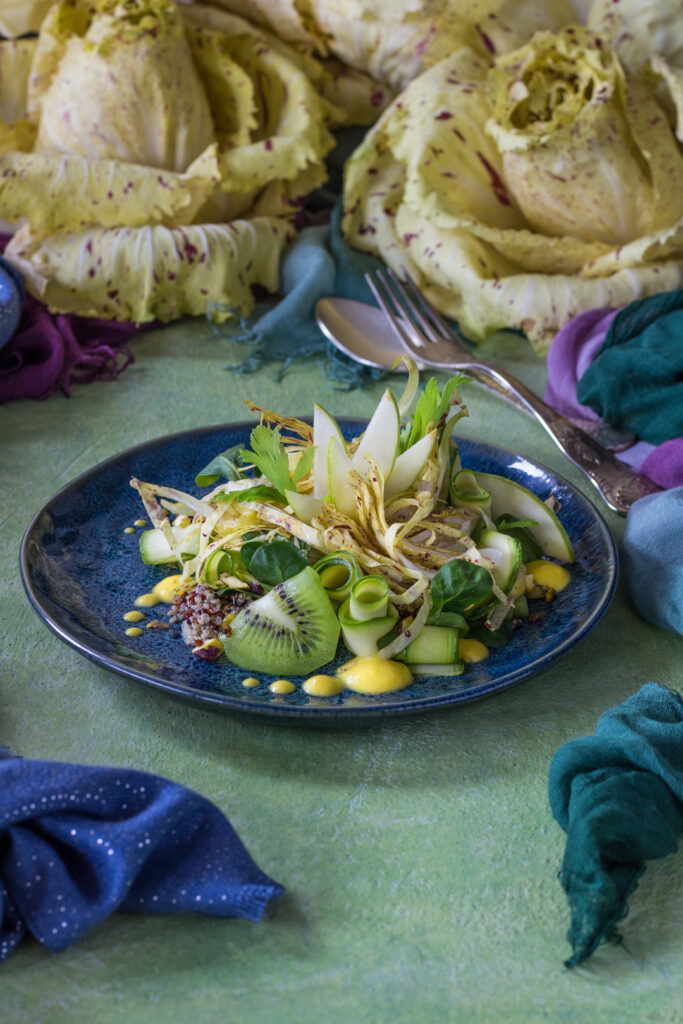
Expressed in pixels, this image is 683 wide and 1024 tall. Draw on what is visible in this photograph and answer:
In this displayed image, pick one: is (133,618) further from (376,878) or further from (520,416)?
(520,416)

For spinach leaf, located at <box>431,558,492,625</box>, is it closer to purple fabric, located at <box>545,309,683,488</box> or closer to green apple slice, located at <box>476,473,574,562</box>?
green apple slice, located at <box>476,473,574,562</box>

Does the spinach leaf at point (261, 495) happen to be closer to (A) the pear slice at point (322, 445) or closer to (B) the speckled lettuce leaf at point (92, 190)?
(A) the pear slice at point (322, 445)

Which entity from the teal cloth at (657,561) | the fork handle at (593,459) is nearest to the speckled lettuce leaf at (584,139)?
the fork handle at (593,459)

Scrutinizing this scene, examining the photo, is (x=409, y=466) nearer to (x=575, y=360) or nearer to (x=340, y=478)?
(x=340, y=478)

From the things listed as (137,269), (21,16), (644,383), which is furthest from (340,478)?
Result: (21,16)

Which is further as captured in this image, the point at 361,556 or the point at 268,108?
the point at 268,108

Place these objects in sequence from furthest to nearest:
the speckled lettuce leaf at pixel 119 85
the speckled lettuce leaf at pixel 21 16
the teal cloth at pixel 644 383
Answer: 1. the speckled lettuce leaf at pixel 21 16
2. the speckled lettuce leaf at pixel 119 85
3. the teal cloth at pixel 644 383

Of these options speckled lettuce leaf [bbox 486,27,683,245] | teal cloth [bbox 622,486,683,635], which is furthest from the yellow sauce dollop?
speckled lettuce leaf [bbox 486,27,683,245]
